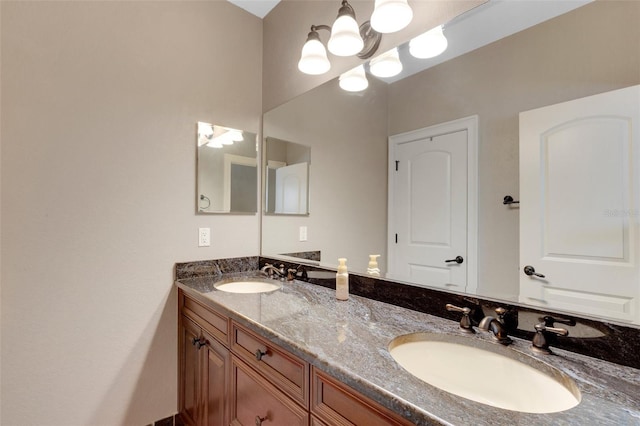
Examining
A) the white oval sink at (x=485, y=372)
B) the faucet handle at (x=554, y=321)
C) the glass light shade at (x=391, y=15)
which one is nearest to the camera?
the white oval sink at (x=485, y=372)

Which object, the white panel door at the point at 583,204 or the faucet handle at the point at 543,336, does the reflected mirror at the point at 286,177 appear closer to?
the white panel door at the point at 583,204

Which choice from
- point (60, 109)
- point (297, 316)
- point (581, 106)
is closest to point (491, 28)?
point (581, 106)

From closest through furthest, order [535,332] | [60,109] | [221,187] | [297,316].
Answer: [535,332] < [297,316] < [60,109] < [221,187]

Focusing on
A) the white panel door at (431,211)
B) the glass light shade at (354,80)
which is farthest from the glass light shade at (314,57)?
the white panel door at (431,211)

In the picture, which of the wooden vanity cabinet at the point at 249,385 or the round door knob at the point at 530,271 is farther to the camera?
the round door knob at the point at 530,271

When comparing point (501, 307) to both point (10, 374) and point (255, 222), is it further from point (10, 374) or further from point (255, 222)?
point (10, 374)

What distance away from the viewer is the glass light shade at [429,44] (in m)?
1.25

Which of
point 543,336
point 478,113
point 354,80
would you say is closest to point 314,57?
point 354,80

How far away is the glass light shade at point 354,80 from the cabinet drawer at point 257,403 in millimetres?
1448

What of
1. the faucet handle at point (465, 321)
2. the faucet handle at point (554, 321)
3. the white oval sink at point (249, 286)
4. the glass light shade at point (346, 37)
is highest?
the glass light shade at point (346, 37)

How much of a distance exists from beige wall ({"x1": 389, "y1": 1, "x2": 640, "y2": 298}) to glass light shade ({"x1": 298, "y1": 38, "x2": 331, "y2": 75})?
1.67 feet

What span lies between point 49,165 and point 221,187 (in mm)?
838

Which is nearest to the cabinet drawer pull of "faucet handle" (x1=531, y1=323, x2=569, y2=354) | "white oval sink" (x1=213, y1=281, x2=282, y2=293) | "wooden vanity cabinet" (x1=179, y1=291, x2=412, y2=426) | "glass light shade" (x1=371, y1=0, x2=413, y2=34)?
"wooden vanity cabinet" (x1=179, y1=291, x2=412, y2=426)

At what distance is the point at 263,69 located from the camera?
2201 millimetres
